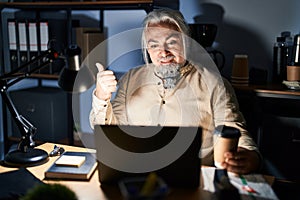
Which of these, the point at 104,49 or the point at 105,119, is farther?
the point at 104,49

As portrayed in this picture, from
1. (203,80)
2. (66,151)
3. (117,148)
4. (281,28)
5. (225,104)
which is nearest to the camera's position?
(117,148)

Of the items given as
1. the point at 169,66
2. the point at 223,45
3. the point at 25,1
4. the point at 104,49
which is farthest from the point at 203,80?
the point at 25,1

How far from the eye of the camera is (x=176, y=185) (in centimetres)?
112

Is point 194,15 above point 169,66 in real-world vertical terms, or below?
above

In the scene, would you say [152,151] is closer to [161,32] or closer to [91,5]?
[161,32]

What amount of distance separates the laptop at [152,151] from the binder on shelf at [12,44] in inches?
69.4

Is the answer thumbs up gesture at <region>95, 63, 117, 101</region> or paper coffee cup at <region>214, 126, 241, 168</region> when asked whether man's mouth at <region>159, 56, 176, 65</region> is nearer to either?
thumbs up gesture at <region>95, 63, 117, 101</region>

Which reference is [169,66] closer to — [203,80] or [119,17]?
[203,80]

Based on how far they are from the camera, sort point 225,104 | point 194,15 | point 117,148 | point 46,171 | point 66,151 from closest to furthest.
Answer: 1. point 117,148
2. point 46,171
3. point 66,151
4. point 225,104
5. point 194,15

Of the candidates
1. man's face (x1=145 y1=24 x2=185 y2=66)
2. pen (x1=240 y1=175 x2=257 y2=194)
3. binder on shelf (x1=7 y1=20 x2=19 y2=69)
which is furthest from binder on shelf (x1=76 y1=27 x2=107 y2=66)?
pen (x1=240 y1=175 x2=257 y2=194)

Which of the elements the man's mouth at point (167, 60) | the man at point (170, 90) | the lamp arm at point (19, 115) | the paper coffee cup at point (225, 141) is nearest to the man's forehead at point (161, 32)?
the man at point (170, 90)

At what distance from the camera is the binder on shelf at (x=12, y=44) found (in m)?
2.57

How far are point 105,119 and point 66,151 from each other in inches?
9.4

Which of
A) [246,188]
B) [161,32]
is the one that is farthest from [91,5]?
[246,188]
